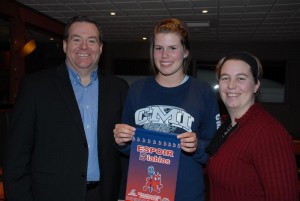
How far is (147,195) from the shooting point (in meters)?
1.52

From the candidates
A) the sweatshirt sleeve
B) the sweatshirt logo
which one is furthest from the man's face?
the sweatshirt sleeve

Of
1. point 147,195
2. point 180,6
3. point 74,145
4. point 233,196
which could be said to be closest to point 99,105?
point 74,145

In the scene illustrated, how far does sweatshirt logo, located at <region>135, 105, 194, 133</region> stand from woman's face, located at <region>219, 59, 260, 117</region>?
243mm

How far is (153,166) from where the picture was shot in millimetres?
1525

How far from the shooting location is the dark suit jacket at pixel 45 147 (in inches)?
61.9

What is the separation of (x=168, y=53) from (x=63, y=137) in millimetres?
769

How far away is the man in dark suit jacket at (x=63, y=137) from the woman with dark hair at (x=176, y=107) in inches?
6.2

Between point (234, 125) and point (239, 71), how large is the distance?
299 mm

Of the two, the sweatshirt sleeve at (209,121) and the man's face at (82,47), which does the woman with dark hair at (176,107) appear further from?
the man's face at (82,47)

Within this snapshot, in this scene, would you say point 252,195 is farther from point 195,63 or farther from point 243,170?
point 195,63

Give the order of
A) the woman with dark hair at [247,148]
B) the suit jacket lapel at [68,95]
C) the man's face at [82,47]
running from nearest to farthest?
the woman with dark hair at [247,148]
the suit jacket lapel at [68,95]
the man's face at [82,47]

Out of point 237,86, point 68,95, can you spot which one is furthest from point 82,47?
point 237,86

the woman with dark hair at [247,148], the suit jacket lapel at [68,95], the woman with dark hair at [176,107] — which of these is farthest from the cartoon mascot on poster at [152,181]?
the suit jacket lapel at [68,95]

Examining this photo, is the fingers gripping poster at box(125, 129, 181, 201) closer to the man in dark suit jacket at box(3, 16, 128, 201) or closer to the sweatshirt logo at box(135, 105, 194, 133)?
the sweatshirt logo at box(135, 105, 194, 133)
